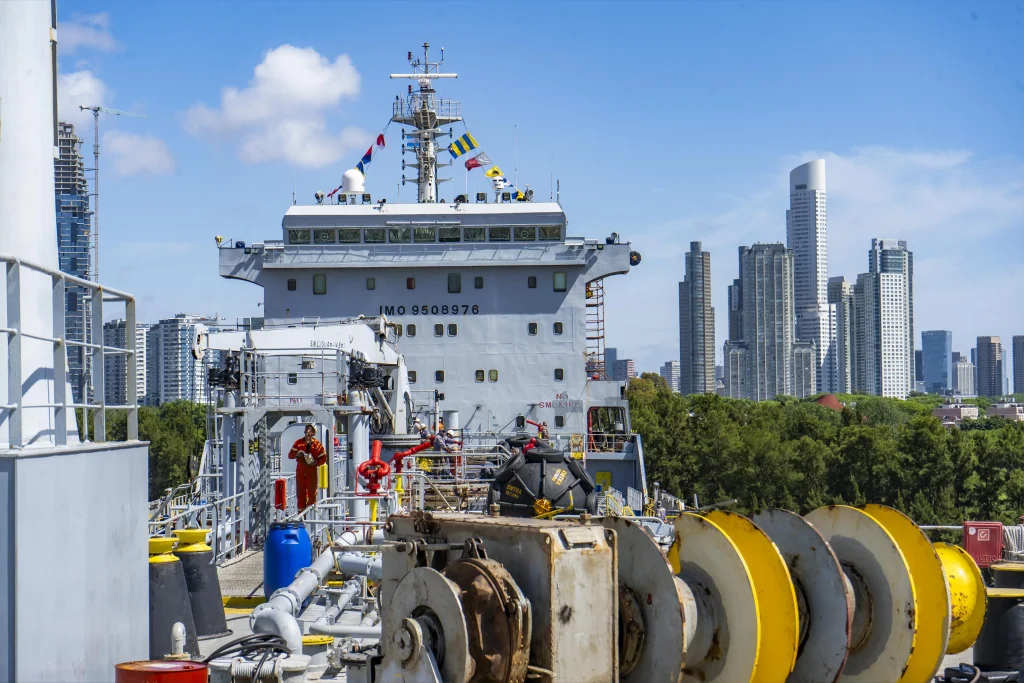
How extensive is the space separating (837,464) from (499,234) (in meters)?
43.4

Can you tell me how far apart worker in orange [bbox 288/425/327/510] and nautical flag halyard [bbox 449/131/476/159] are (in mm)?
24443

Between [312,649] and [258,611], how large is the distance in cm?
74

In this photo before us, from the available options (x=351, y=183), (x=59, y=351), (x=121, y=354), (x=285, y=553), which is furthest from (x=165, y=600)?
(x=351, y=183)

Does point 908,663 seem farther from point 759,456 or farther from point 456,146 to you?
point 759,456

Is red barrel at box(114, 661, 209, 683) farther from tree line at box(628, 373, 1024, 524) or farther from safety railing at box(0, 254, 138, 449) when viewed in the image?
tree line at box(628, 373, 1024, 524)

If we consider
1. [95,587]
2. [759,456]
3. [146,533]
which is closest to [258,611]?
[146,533]

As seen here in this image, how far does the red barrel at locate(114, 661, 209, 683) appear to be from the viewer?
6633 mm

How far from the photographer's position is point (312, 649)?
922cm

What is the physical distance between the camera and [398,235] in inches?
1303

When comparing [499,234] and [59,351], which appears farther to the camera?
[499,234]

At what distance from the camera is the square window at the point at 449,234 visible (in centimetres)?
3319

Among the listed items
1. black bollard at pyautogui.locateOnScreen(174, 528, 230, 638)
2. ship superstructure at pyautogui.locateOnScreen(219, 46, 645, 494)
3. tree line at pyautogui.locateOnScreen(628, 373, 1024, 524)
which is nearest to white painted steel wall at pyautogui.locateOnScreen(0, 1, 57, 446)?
black bollard at pyautogui.locateOnScreen(174, 528, 230, 638)

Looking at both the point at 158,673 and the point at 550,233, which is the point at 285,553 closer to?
the point at 158,673

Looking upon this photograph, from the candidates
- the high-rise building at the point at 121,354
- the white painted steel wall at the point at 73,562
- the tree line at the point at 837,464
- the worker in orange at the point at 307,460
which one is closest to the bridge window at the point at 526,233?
the high-rise building at the point at 121,354
